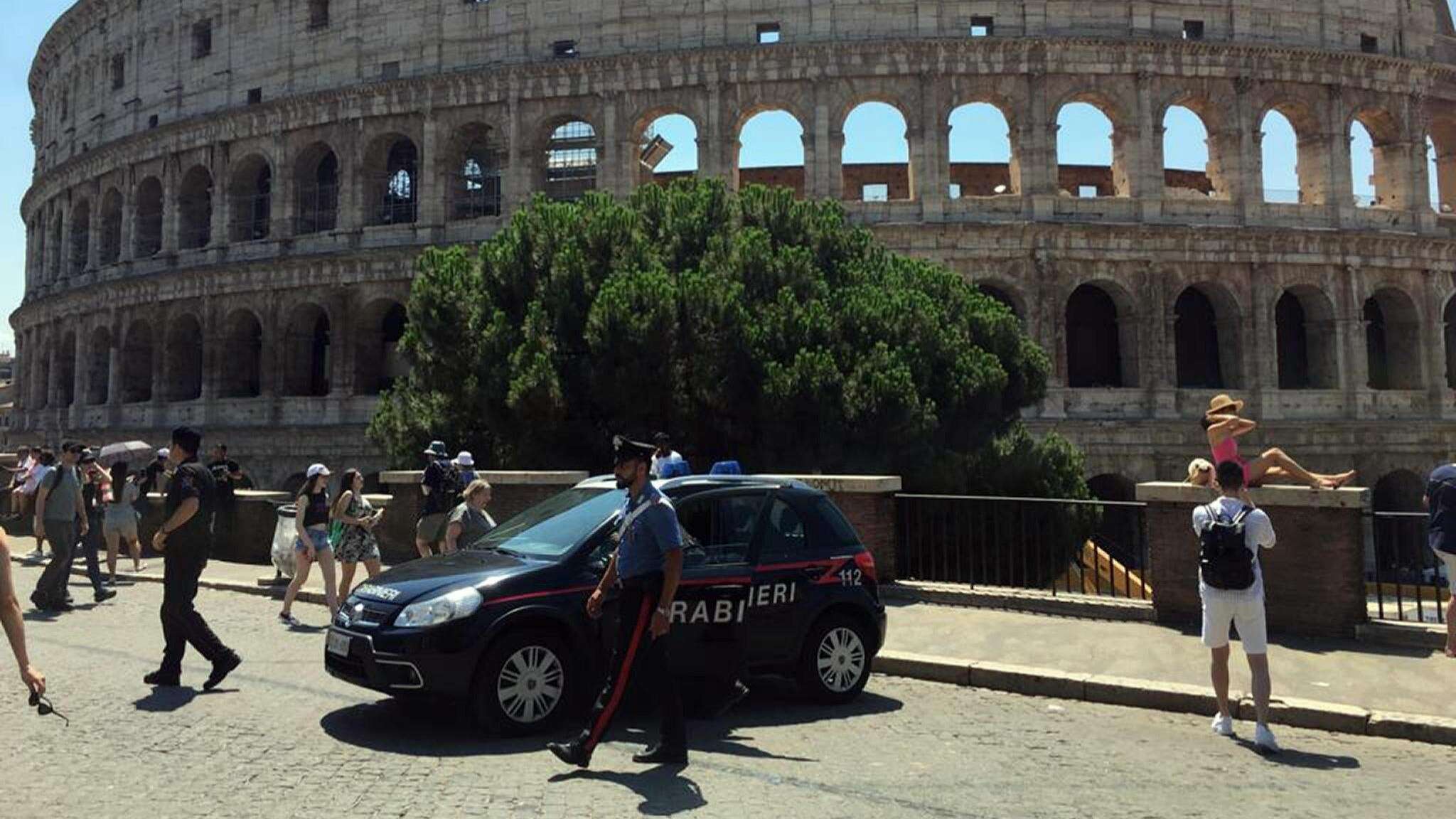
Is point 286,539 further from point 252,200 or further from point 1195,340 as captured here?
point 252,200

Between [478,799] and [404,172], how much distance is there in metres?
30.5

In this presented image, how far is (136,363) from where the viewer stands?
34.7 m

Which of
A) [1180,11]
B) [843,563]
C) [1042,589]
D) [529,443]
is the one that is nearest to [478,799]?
[843,563]

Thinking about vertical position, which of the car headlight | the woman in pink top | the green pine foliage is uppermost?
the green pine foliage

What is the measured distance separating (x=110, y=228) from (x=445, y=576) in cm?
3816

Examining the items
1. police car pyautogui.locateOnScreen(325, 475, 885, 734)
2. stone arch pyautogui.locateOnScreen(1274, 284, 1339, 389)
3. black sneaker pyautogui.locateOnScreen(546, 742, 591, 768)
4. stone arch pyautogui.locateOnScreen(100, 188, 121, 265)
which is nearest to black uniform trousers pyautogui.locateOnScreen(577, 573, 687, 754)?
black sneaker pyautogui.locateOnScreen(546, 742, 591, 768)

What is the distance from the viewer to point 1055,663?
28.2 ft

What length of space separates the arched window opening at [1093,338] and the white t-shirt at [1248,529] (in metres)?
22.4

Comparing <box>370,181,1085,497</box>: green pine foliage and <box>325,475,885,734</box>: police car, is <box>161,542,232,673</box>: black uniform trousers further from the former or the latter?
<box>370,181,1085,497</box>: green pine foliage

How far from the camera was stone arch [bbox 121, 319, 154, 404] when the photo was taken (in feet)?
112

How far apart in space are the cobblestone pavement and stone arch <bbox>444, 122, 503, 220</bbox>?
24.0 metres

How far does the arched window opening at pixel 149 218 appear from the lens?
35.2 metres

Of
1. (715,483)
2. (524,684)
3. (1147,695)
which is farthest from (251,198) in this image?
(1147,695)

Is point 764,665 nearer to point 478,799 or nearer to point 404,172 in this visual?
point 478,799
